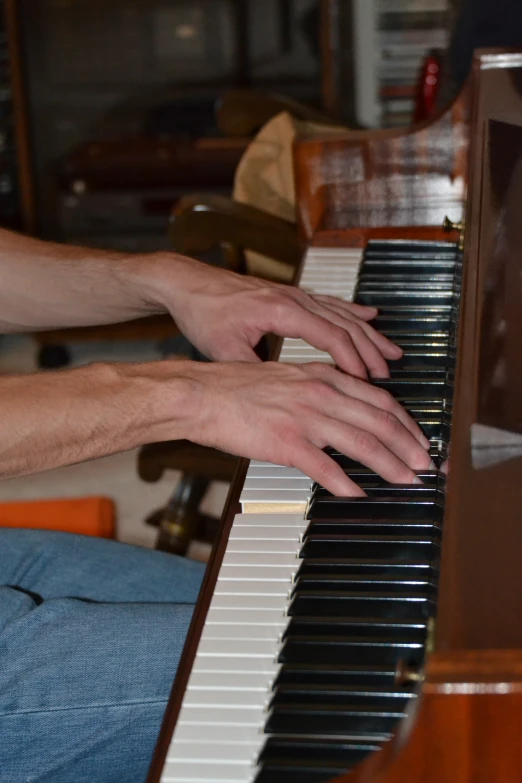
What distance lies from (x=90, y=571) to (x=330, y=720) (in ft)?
2.10

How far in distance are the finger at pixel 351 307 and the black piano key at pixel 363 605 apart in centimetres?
45

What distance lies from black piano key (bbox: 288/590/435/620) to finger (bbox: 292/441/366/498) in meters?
0.13

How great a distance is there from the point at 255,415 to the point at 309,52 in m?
2.97

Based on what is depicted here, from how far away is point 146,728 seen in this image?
98cm

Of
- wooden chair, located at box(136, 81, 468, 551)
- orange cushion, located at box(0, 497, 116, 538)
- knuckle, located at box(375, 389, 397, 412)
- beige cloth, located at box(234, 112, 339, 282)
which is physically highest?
wooden chair, located at box(136, 81, 468, 551)

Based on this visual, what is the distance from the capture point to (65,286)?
1.32 metres

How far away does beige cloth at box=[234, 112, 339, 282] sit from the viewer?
2232mm

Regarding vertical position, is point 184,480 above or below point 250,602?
below

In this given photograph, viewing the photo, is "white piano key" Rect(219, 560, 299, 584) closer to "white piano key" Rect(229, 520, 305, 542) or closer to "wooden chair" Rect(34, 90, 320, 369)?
"white piano key" Rect(229, 520, 305, 542)

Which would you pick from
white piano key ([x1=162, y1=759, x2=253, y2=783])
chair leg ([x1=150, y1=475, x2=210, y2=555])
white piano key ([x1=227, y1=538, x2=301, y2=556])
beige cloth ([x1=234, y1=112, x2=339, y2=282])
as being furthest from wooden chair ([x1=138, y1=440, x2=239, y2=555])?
white piano key ([x1=162, y1=759, x2=253, y2=783])

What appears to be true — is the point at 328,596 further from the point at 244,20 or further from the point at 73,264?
the point at 244,20

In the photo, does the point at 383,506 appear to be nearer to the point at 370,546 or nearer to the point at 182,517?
the point at 370,546

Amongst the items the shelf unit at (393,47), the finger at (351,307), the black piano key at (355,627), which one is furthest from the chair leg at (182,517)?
the shelf unit at (393,47)

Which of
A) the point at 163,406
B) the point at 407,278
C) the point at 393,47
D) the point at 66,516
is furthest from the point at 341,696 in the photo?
the point at 393,47
